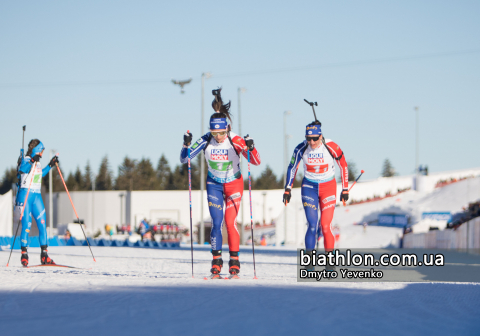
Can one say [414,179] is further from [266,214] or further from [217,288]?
[217,288]

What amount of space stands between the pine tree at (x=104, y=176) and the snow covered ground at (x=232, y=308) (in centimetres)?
14067

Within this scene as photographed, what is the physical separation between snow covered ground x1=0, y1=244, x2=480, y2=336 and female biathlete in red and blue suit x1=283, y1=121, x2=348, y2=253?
1.93 m

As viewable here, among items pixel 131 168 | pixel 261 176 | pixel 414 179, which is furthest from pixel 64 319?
pixel 261 176

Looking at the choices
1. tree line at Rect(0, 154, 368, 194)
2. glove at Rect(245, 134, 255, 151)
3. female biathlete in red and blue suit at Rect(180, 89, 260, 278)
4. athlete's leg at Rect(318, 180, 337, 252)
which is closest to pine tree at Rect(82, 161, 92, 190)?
tree line at Rect(0, 154, 368, 194)

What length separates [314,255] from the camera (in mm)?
7578

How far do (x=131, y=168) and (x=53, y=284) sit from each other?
134 m

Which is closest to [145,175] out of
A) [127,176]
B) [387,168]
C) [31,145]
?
[127,176]

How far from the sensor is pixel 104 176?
474 ft

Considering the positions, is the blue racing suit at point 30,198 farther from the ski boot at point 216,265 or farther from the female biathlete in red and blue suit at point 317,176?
the female biathlete in red and blue suit at point 317,176

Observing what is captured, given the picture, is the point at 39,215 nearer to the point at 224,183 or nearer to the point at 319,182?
the point at 224,183

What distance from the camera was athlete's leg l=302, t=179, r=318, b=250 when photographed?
7.80 metres

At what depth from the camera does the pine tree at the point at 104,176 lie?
143500 mm

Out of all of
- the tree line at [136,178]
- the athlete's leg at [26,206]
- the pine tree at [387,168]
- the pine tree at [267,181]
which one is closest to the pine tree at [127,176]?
the tree line at [136,178]

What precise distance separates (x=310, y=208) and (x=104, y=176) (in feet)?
461
